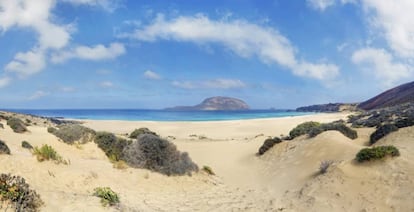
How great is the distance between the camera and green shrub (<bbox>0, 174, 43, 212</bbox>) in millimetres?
7984

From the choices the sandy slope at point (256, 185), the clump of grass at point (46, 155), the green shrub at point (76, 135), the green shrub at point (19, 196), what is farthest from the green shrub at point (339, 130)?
the green shrub at point (19, 196)

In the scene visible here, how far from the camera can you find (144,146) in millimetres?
16547

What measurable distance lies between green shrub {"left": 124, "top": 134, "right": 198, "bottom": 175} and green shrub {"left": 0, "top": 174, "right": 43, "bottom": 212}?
7.22 m

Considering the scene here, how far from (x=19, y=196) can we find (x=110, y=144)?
11.7 meters

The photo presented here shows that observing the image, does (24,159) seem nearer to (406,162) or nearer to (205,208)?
(205,208)

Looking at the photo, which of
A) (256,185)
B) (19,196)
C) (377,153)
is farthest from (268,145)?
(19,196)

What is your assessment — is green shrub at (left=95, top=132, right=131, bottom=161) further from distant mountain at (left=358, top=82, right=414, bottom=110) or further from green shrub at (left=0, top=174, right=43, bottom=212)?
distant mountain at (left=358, top=82, right=414, bottom=110)

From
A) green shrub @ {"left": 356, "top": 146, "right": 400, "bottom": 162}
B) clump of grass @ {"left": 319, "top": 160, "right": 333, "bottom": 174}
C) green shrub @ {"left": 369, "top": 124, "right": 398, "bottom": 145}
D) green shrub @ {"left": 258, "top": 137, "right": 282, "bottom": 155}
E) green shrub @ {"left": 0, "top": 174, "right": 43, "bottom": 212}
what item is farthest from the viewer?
green shrub @ {"left": 258, "top": 137, "right": 282, "bottom": 155}

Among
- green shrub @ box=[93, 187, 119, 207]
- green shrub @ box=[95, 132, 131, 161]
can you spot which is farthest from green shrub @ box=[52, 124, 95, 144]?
green shrub @ box=[93, 187, 119, 207]

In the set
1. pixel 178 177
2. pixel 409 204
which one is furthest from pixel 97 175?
pixel 409 204

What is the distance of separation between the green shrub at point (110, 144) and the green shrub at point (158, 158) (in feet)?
6.12

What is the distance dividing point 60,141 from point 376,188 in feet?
51.8

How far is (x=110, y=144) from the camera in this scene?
19750 millimetres

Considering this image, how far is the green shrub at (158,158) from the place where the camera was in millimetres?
15609
